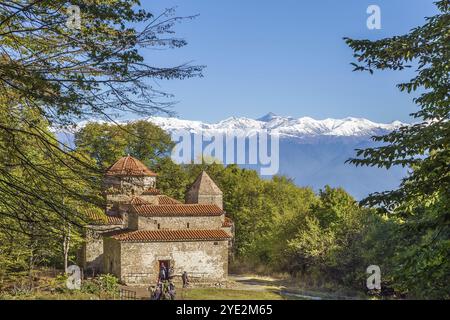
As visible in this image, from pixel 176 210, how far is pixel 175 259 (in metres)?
2.73

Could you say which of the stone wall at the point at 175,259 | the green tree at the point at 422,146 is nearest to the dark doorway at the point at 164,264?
the stone wall at the point at 175,259

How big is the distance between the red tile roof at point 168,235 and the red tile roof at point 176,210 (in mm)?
968

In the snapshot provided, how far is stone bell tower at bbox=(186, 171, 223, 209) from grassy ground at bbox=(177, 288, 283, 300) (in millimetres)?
8472

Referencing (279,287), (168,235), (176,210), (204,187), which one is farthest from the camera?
(204,187)

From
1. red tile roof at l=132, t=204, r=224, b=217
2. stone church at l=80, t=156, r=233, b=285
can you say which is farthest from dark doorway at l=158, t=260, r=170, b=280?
red tile roof at l=132, t=204, r=224, b=217

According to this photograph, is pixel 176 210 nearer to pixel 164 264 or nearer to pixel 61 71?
pixel 164 264

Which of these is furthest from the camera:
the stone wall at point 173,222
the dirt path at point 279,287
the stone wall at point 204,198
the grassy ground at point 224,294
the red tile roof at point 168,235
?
the stone wall at point 204,198

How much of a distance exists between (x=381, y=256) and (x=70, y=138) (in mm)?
22495

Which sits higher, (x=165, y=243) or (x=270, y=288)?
(x=165, y=243)

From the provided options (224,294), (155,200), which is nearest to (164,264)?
(224,294)

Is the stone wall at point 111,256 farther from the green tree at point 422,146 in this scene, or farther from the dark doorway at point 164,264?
the green tree at point 422,146

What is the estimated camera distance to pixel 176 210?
29.6m

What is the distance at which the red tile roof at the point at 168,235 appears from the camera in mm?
28328
